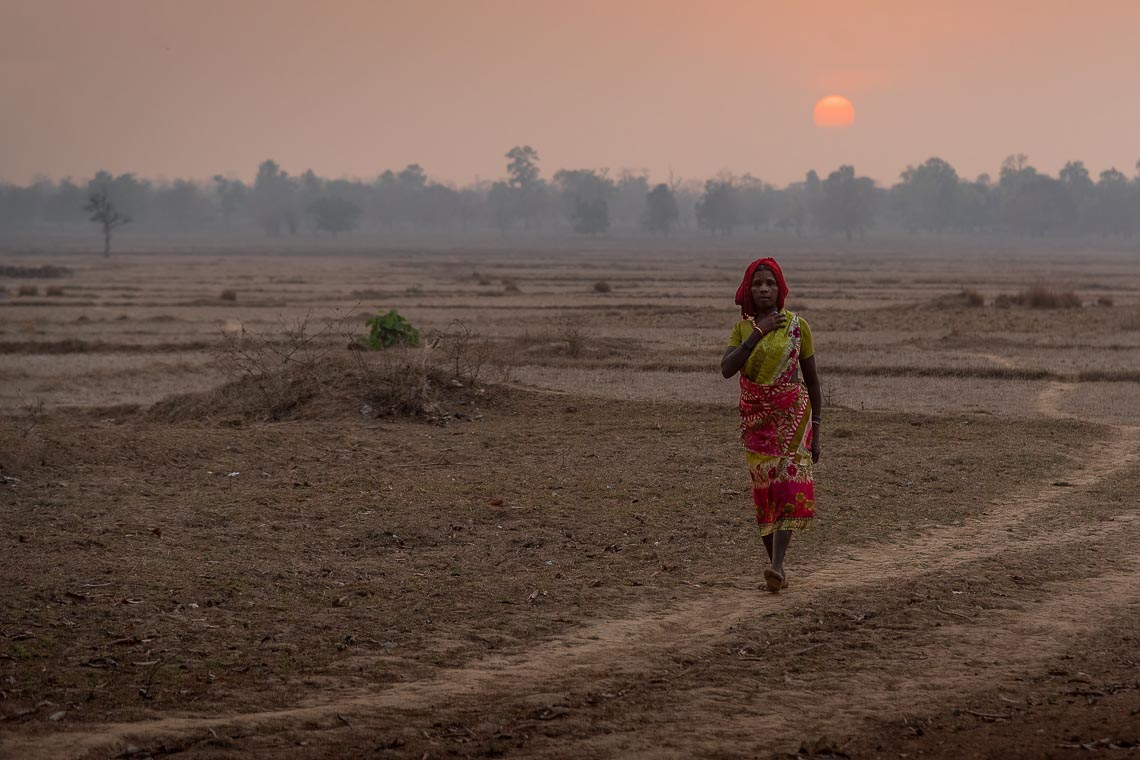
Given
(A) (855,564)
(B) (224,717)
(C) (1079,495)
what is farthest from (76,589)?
(C) (1079,495)

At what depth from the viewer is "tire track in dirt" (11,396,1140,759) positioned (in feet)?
15.4

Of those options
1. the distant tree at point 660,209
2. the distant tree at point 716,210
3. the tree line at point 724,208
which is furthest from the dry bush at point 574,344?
the distant tree at point 716,210

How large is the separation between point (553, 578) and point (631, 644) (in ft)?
4.29

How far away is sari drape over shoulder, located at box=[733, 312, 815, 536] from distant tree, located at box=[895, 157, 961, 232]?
162 metres

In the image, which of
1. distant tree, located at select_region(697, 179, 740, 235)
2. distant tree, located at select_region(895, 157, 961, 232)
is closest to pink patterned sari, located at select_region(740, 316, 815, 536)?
distant tree, located at select_region(697, 179, 740, 235)

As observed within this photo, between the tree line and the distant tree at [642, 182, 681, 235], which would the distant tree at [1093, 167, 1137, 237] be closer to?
the tree line

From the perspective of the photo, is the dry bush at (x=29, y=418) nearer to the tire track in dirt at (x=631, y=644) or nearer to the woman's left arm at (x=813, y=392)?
the tire track in dirt at (x=631, y=644)

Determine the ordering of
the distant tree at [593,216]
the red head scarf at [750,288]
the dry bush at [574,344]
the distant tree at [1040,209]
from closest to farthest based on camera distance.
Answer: the red head scarf at [750,288] → the dry bush at [574,344] → the distant tree at [593,216] → the distant tree at [1040,209]

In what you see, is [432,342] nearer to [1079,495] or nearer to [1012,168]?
[1079,495]

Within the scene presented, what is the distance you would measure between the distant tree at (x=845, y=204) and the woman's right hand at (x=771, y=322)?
143576 mm

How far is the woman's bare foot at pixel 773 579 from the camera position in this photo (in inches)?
257

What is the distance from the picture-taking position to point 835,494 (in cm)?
928

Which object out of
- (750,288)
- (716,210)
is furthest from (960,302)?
(716,210)

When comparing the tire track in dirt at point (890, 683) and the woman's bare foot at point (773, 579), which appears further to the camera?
the woman's bare foot at point (773, 579)
